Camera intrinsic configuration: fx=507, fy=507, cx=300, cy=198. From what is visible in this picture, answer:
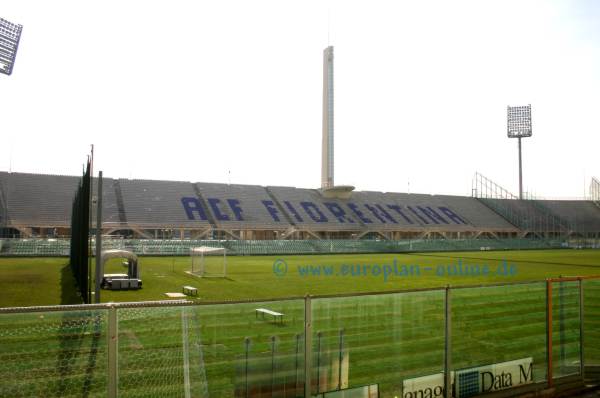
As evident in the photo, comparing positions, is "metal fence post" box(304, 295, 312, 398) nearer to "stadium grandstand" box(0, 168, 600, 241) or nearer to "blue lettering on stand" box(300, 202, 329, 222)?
"stadium grandstand" box(0, 168, 600, 241)

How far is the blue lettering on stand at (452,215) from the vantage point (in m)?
67.7

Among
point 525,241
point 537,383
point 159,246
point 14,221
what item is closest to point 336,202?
point 525,241

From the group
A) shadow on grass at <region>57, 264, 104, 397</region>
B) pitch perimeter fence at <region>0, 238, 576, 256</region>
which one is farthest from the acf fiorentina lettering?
shadow on grass at <region>57, 264, 104, 397</region>

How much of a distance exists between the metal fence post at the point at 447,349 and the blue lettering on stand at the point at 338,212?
175 ft

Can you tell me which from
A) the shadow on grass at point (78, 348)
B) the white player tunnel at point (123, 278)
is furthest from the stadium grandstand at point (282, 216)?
the shadow on grass at point (78, 348)

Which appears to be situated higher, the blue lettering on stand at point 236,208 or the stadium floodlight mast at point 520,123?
the stadium floodlight mast at point 520,123

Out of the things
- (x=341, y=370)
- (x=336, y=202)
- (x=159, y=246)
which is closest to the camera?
(x=341, y=370)

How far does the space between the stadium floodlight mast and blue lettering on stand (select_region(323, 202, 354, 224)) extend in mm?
37340

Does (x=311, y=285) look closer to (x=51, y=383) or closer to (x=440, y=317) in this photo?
(x=440, y=317)

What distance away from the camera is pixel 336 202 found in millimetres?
64375

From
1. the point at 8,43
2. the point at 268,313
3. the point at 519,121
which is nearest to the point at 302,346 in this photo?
the point at 268,313

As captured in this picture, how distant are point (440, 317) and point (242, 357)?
2.47 m

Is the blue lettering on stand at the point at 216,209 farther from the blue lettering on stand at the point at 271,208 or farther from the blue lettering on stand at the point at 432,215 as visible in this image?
the blue lettering on stand at the point at 432,215

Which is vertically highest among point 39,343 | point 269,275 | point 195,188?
point 195,188
